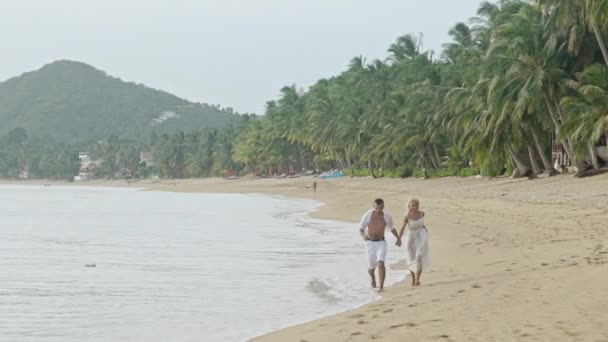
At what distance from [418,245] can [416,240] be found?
84 mm

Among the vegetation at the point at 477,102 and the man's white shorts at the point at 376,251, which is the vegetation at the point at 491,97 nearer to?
the vegetation at the point at 477,102

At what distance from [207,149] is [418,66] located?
298 feet

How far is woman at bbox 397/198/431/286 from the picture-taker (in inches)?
455

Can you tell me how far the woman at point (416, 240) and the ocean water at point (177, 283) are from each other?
2.73ft

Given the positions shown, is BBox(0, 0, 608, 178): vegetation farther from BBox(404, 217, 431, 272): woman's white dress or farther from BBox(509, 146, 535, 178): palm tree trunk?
BBox(404, 217, 431, 272): woman's white dress

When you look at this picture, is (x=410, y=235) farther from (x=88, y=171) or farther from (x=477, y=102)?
(x=88, y=171)

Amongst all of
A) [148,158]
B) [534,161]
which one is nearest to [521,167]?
[534,161]

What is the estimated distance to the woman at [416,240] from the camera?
37.9 feet

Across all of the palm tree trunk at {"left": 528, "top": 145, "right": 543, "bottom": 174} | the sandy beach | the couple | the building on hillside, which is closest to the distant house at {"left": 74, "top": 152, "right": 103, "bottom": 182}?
the building on hillside

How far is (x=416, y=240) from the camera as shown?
38.3 ft

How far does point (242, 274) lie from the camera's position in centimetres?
1555

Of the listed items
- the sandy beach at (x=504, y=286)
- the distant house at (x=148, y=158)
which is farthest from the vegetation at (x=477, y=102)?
the distant house at (x=148, y=158)

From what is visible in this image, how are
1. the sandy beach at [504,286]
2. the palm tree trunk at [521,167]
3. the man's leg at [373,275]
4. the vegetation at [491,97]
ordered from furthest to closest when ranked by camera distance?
the palm tree trunk at [521,167] < the vegetation at [491,97] < the man's leg at [373,275] < the sandy beach at [504,286]

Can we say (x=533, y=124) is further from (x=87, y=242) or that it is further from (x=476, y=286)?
(x=476, y=286)
